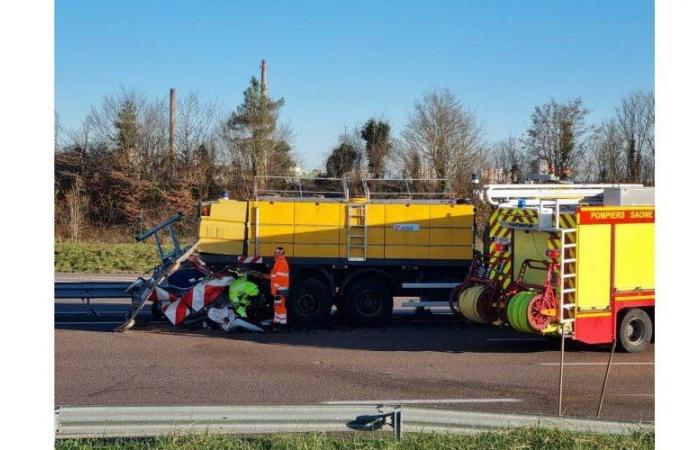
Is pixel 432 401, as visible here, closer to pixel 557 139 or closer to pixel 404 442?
pixel 404 442

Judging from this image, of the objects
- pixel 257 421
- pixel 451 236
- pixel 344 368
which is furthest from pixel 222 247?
pixel 257 421

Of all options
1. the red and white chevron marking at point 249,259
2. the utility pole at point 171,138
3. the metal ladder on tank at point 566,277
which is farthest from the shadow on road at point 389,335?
the utility pole at point 171,138

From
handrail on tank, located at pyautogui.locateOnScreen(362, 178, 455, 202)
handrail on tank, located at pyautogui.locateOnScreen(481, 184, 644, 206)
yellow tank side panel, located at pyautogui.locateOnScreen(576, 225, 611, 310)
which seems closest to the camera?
yellow tank side panel, located at pyautogui.locateOnScreen(576, 225, 611, 310)

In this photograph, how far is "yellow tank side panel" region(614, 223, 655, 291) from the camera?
12734mm

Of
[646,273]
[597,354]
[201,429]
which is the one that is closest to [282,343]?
[597,354]

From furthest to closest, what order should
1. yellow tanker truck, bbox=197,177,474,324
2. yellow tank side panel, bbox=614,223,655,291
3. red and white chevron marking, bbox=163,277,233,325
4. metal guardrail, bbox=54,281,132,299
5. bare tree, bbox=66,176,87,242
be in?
bare tree, bbox=66,176,87,242 < metal guardrail, bbox=54,281,132,299 < yellow tanker truck, bbox=197,177,474,324 < red and white chevron marking, bbox=163,277,233,325 < yellow tank side panel, bbox=614,223,655,291

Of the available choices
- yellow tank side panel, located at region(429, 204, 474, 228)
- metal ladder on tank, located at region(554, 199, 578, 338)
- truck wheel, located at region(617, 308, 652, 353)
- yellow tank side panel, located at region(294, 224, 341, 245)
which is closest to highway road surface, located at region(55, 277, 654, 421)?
truck wheel, located at region(617, 308, 652, 353)

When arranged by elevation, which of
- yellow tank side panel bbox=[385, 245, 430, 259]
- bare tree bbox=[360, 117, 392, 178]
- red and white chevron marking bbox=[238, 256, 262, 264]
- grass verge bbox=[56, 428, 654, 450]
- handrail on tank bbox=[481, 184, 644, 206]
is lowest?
grass verge bbox=[56, 428, 654, 450]

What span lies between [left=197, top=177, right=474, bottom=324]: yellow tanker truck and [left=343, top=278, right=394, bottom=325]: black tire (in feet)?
0.06

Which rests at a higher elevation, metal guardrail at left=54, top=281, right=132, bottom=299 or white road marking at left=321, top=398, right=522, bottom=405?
metal guardrail at left=54, top=281, right=132, bottom=299

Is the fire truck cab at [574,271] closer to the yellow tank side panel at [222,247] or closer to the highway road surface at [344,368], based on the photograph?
the highway road surface at [344,368]

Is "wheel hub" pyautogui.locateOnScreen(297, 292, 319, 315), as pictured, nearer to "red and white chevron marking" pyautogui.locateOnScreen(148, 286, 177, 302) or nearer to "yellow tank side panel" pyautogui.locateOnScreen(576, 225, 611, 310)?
"red and white chevron marking" pyautogui.locateOnScreen(148, 286, 177, 302)

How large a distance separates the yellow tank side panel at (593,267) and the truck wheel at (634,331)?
1.57ft

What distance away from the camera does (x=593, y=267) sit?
1252 centimetres
